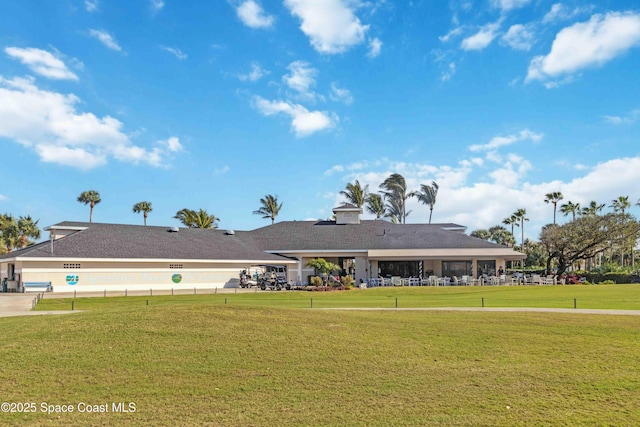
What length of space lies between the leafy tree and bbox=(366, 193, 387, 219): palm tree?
27885 mm

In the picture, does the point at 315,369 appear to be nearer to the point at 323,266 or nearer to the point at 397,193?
the point at 323,266

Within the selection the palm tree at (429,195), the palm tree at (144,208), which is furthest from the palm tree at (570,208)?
the palm tree at (144,208)

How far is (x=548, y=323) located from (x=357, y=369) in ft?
31.5

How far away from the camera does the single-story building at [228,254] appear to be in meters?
39.4

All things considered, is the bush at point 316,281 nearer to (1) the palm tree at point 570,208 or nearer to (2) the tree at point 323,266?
(2) the tree at point 323,266

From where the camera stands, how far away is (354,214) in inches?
2325

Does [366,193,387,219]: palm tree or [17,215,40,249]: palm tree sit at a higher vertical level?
[366,193,387,219]: palm tree

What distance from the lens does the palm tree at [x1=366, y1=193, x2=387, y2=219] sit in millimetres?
83125

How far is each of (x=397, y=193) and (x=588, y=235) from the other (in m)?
29.0

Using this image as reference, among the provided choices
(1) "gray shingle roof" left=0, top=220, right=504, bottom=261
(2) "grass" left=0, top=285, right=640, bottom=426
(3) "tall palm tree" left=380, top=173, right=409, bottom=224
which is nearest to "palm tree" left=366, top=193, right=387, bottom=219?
(3) "tall palm tree" left=380, top=173, right=409, bottom=224

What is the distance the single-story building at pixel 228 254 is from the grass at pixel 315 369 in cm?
2461

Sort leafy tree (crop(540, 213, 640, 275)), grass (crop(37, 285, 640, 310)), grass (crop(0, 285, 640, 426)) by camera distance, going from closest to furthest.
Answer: grass (crop(0, 285, 640, 426)) < grass (crop(37, 285, 640, 310)) < leafy tree (crop(540, 213, 640, 275))

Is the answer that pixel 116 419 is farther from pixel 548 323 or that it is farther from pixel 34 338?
pixel 548 323

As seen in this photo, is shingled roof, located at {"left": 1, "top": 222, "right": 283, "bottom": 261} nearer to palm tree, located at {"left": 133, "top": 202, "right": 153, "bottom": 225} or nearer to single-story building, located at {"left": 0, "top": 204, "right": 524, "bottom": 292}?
single-story building, located at {"left": 0, "top": 204, "right": 524, "bottom": 292}
